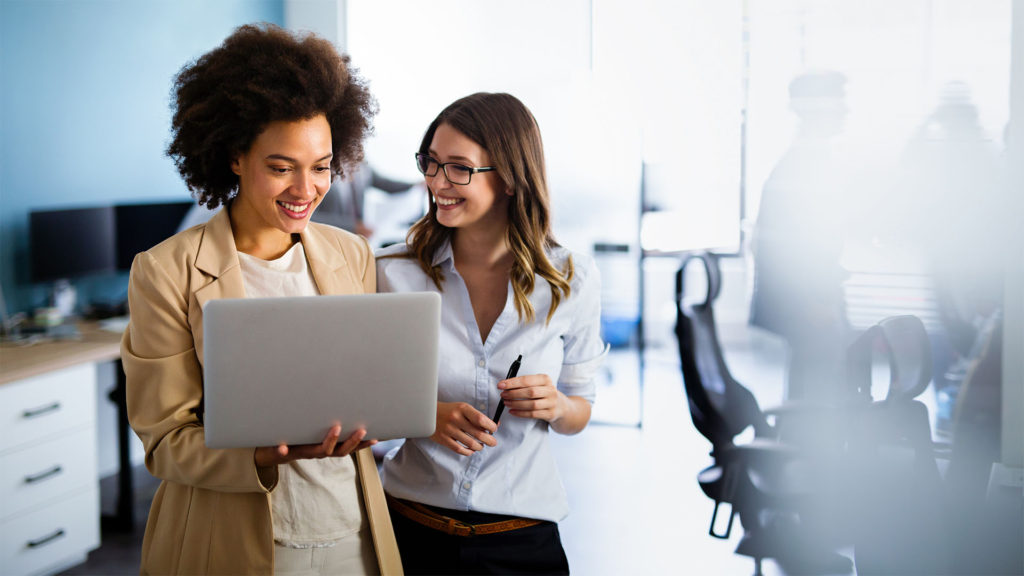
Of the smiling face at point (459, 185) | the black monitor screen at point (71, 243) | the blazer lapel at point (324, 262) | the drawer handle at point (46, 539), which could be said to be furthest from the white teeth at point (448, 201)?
the black monitor screen at point (71, 243)

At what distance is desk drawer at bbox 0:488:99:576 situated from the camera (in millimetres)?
2824

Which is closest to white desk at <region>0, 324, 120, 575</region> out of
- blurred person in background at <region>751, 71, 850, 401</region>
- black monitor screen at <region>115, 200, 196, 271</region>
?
black monitor screen at <region>115, 200, 196, 271</region>

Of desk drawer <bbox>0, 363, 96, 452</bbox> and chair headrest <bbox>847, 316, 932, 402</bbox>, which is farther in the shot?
chair headrest <bbox>847, 316, 932, 402</bbox>

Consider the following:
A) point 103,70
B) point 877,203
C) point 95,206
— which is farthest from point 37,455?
point 877,203

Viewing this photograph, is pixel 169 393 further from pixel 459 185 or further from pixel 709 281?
pixel 709 281

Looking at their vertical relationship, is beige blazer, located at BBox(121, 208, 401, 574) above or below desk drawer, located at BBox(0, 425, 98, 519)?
above

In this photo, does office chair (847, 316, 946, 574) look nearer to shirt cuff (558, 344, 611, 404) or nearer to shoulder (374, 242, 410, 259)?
shirt cuff (558, 344, 611, 404)

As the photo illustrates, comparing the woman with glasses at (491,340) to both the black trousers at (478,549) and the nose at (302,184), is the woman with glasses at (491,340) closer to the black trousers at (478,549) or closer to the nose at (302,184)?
the black trousers at (478,549)

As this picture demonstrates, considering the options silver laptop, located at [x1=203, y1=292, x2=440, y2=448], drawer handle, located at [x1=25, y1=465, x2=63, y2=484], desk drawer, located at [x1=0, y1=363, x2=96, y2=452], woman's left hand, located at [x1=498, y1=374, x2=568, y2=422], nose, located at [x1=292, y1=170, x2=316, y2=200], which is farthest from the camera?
drawer handle, located at [x1=25, y1=465, x2=63, y2=484]

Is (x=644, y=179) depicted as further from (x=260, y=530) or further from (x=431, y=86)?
(x=260, y=530)

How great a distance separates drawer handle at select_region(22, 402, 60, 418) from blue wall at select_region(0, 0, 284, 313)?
82 cm

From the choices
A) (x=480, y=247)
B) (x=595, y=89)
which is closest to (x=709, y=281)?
(x=480, y=247)

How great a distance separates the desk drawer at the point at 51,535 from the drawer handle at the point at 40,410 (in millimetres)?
342

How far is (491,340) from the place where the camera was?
1596 millimetres
